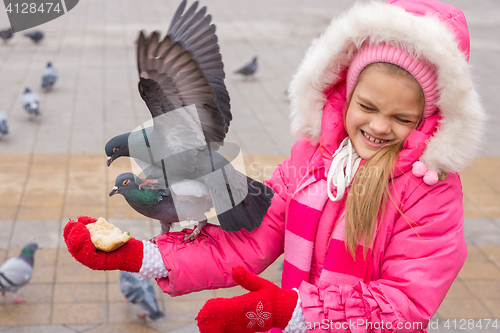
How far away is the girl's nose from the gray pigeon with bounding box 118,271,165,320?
2529mm

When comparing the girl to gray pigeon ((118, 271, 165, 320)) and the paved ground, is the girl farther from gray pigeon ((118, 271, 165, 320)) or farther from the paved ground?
gray pigeon ((118, 271, 165, 320))

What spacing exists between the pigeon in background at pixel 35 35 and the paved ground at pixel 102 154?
264 mm

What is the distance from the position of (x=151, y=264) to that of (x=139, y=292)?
2.09 metres

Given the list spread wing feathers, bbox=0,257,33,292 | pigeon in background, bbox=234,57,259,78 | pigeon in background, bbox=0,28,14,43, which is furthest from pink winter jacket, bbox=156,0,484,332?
pigeon in background, bbox=0,28,14,43

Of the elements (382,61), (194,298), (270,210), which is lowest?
(194,298)

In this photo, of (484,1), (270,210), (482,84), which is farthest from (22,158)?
(484,1)

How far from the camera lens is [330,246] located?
167cm

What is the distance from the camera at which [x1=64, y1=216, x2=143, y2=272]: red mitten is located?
1474 mm

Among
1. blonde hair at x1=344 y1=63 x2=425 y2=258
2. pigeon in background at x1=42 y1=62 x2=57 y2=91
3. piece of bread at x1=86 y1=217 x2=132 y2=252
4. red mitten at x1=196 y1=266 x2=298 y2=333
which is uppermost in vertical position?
blonde hair at x1=344 y1=63 x2=425 y2=258

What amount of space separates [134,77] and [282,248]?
24.7 ft

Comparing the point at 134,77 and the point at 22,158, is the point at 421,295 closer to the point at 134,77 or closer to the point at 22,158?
the point at 22,158

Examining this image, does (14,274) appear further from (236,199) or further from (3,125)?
(3,125)

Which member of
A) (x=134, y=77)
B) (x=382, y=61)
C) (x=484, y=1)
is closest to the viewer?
(x=382, y=61)

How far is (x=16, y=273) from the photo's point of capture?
369 cm
